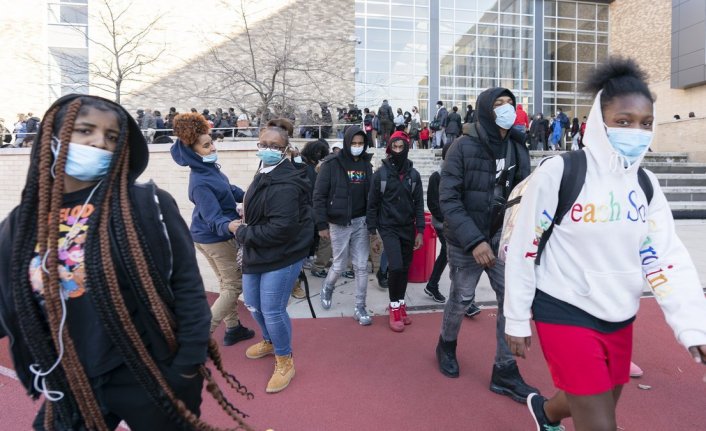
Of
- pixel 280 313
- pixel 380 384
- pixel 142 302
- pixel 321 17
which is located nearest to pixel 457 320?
pixel 380 384

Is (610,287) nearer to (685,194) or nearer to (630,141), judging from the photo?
(630,141)

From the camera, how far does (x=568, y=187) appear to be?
2066mm

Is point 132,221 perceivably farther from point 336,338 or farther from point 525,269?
point 336,338

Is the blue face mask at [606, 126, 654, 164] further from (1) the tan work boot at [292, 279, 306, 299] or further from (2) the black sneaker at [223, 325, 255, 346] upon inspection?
(1) the tan work boot at [292, 279, 306, 299]

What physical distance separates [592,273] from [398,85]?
25.3 metres

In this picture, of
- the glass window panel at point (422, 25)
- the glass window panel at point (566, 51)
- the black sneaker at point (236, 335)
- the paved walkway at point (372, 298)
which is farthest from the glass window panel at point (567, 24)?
the black sneaker at point (236, 335)

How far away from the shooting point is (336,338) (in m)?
4.61

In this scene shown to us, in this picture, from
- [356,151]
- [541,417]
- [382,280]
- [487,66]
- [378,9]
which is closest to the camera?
[541,417]

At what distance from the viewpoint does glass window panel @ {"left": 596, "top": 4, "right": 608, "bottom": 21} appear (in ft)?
95.9

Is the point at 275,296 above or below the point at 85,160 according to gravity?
below

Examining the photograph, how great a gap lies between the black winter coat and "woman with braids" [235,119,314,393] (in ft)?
4.40

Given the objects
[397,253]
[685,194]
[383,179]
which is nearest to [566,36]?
[685,194]

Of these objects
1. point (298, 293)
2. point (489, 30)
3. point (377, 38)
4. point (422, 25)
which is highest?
point (489, 30)

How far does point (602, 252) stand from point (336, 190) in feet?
11.2
